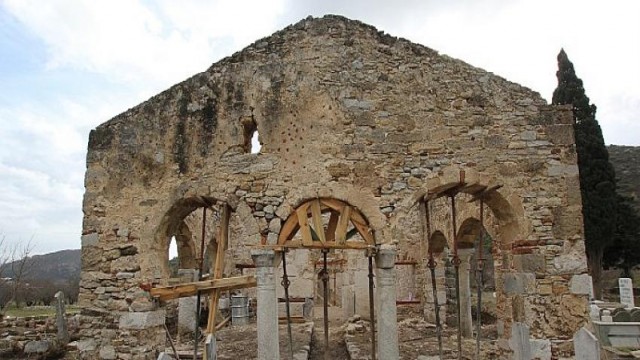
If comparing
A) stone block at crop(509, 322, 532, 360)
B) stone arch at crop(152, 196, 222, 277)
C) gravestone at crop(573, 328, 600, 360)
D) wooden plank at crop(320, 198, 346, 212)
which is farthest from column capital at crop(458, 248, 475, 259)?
stone arch at crop(152, 196, 222, 277)

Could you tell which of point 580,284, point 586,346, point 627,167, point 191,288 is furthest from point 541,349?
point 627,167

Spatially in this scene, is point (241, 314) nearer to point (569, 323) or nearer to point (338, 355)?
point (338, 355)

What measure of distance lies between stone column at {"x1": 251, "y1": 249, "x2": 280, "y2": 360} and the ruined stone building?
203 millimetres

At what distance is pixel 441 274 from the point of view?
14.5 meters

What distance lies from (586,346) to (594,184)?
54.9ft

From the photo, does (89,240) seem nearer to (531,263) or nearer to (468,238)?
(531,263)

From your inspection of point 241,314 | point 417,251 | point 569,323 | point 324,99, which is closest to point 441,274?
point 417,251

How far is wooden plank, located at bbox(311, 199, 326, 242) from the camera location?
24.3 ft

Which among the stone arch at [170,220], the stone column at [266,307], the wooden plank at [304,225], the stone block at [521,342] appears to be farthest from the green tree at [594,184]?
the stone column at [266,307]

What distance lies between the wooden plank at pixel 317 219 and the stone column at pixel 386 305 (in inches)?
33.8

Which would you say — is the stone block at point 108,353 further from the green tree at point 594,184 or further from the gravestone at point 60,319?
Answer: the green tree at point 594,184

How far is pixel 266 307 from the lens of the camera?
706cm

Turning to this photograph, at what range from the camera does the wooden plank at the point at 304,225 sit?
7.30m

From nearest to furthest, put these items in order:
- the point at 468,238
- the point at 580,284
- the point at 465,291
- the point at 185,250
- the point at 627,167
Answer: the point at 580,284 → the point at 468,238 → the point at 465,291 → the point at 185,250 → the point at 627,167
